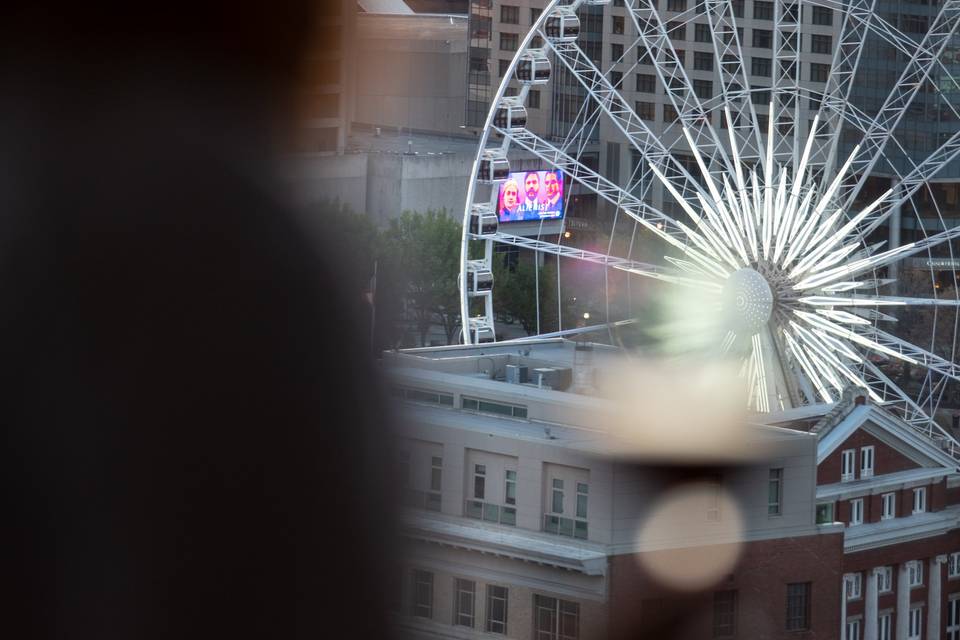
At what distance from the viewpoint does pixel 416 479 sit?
20.6 meters

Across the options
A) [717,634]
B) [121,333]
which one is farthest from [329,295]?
[717,634]

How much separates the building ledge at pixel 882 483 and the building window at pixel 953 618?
2.41 metres

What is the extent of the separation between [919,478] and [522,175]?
52.4 meters

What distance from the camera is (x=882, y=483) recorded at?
103ft

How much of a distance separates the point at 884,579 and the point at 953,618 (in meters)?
3.17

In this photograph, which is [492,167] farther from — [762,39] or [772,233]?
[762,39]

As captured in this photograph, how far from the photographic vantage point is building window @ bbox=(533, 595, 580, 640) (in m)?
20.9

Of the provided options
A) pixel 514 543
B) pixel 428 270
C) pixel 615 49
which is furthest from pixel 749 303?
pixel 615 49

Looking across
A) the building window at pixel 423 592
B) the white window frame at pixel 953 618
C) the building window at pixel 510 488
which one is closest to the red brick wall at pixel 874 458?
the white window frame at pixel 953 618

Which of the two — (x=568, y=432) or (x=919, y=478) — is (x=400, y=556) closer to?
(x=568, y=432)

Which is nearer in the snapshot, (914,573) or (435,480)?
(435,480)

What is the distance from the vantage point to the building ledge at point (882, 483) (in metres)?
29.5

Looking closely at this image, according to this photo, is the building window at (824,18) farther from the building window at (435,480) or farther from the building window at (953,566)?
the building window at (435,480)

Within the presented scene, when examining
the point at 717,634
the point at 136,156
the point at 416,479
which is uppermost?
the point at 136,156
